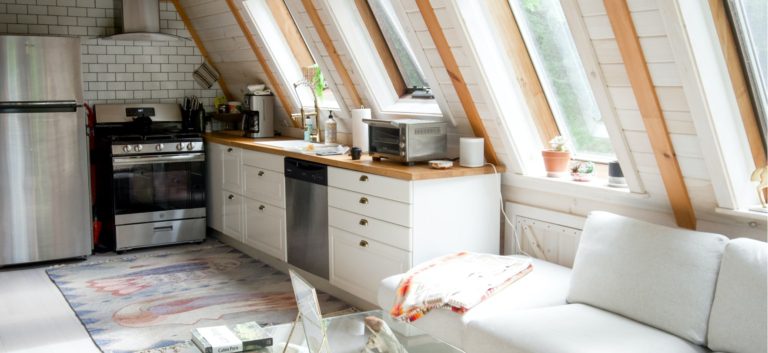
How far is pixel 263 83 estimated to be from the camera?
673 centimetres

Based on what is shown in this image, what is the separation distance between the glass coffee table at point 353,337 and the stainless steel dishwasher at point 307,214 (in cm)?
186

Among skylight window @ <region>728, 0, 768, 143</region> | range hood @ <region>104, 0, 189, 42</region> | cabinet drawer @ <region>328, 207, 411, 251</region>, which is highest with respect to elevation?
range hood @ <region>104, 0, 189, 42</region>

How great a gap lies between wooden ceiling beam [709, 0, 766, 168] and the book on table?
2.01m

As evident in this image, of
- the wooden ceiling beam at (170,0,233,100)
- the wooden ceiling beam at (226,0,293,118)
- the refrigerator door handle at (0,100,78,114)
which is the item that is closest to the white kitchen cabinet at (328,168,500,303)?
the wooden ceiling beam at (226,0,293,118)

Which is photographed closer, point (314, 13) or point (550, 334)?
point (550, 334)

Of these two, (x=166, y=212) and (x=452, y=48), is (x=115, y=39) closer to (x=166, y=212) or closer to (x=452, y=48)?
(x=166, y=212)

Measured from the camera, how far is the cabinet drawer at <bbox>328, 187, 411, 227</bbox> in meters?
4.23

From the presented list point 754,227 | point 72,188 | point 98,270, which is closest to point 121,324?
point 98,270

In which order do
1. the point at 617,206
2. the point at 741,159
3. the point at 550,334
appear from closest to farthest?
the point at 550,334 → the point at 741,159 → the point at 617,206

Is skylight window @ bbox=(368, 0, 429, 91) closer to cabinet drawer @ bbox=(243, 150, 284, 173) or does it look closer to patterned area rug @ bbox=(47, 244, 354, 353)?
cabinet drawer @ bbox=(243, 150, 284, 173)

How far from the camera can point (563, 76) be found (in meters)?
4.04

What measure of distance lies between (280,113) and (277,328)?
3906 mm

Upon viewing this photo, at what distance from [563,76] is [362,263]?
5.06ft

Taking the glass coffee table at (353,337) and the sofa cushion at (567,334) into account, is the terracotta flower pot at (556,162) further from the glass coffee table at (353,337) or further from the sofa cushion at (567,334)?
the glass coffee table at (353,337)
